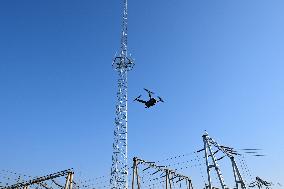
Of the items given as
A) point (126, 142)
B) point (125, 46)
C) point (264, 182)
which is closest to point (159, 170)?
point (126, 142)

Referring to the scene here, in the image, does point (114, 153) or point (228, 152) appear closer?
point (228, 152)

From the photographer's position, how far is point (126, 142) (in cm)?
4306

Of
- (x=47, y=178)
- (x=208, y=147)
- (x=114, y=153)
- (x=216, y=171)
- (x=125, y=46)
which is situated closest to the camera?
(x=216, y=171)

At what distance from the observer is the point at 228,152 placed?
28.8 m

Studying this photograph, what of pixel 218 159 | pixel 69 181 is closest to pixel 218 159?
pixel 218 159

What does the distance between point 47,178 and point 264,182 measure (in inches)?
1618

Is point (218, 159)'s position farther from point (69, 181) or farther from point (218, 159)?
point (69, 181)

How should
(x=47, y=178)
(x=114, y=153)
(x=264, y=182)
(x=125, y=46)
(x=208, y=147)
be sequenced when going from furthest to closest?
(x=264, y=182)
(x=125, y=46)
(x=114, y=153)
(x=47, y=178)
(x=208, y=147)

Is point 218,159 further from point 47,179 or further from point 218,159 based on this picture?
point 47,179

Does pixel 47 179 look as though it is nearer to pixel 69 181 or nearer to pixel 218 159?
pixel 69 181

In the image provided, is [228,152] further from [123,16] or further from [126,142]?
[123,16]

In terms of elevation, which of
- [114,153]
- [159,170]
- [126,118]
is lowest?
[159,170]

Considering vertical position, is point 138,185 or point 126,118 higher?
point 126,118

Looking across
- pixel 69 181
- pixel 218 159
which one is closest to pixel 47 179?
pixel 69 181
